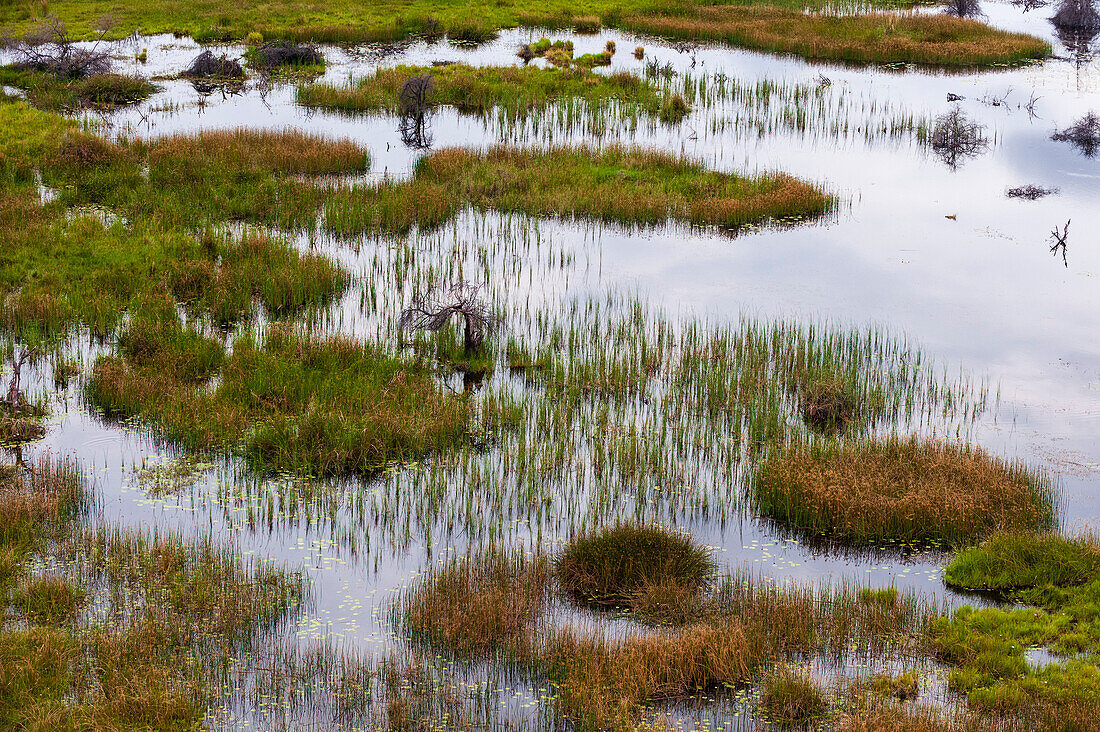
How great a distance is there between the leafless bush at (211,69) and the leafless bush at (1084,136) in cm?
2648

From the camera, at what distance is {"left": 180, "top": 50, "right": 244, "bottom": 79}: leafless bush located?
35.6m

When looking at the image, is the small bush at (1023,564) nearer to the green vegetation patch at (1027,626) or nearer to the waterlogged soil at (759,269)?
the green vegetation patch at (1027,626)

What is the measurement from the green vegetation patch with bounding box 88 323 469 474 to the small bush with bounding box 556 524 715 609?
10.2 ft

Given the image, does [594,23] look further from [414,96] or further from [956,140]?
[956,140]

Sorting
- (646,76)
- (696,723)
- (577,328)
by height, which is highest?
(646,76)

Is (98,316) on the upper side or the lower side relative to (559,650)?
upper

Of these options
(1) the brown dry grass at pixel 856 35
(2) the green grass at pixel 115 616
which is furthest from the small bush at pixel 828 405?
(1) the brown dry grass at pixel 856 35

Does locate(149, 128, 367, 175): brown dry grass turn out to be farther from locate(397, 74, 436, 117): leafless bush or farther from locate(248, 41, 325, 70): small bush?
locate(248, 41, 325, 70): small bush

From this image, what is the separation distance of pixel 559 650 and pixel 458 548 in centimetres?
223

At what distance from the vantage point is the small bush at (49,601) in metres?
9.16

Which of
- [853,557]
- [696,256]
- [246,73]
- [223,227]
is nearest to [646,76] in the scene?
[246,73]

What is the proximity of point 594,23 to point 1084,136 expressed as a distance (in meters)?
22.6

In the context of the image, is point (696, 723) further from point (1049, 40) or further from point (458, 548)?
point (1049, 40)

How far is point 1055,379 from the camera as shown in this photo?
50.9ft
